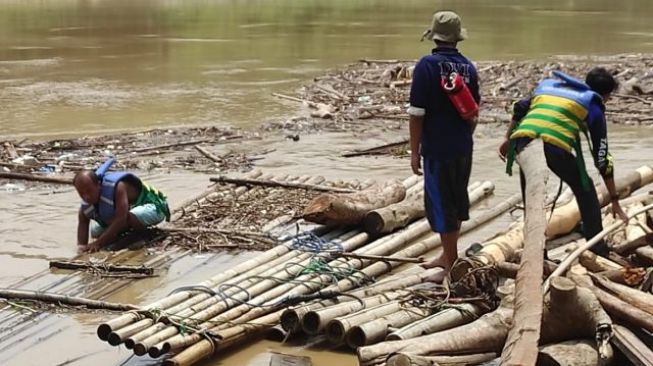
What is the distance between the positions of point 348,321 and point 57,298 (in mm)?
2351

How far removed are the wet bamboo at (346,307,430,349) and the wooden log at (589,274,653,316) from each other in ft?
3.69

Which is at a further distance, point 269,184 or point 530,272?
point 269,184

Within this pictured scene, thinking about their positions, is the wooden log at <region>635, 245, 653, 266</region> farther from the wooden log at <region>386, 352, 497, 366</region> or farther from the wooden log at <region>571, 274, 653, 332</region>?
the wooden log at <region>386, 352, 497, 366</region>

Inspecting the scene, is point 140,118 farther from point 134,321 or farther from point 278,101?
point 134,321

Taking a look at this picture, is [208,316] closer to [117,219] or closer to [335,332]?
[335,332]

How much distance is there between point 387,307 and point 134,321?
1.58 metres

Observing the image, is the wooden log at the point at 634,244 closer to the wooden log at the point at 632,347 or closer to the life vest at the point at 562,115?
the life vest at the point at 562,115

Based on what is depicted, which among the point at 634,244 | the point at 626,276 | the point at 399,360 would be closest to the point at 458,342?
the point at 399,360

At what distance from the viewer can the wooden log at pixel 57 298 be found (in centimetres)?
702

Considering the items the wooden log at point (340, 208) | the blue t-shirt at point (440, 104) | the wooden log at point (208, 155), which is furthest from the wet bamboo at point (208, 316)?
the wooden log at point (208, 155)

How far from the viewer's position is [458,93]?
257 inches

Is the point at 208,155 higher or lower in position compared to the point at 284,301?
lower

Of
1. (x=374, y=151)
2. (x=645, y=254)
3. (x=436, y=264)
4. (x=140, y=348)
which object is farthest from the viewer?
(x=374, y=151)

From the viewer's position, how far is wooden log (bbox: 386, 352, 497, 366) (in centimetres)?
494
